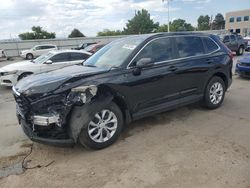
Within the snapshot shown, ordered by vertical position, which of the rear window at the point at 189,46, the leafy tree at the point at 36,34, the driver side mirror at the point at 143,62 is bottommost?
the driver side mirror at the point at 143,62

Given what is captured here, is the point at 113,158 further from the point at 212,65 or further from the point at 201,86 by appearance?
the point at 212,65

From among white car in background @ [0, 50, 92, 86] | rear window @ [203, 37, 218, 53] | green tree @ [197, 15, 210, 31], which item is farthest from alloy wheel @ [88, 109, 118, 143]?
green tree @ [197, 15, 210, 31]

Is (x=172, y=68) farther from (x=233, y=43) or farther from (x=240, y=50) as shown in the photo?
(x=240, y=50)

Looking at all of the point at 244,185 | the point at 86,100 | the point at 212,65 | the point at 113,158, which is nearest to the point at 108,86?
the point at 86,100

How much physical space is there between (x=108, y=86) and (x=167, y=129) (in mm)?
1484

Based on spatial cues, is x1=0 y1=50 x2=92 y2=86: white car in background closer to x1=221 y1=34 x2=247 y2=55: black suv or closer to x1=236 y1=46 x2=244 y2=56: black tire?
x1=221 y1=34 x2=247 y2=55: black suv

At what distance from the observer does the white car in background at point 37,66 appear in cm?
910

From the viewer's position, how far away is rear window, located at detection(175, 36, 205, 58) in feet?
17.1

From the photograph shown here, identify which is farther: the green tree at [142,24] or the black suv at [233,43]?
the green tree at [142,24]

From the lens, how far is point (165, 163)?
3.60 metres

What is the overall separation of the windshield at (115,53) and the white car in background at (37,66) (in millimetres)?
3434

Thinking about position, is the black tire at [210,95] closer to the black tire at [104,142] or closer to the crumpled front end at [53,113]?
the black tire at [104,142]

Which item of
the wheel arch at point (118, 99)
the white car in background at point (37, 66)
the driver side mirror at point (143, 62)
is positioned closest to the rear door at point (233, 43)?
the white car in background at point (37, 66)

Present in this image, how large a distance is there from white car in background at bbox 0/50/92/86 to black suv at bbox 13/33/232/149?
4.19m
